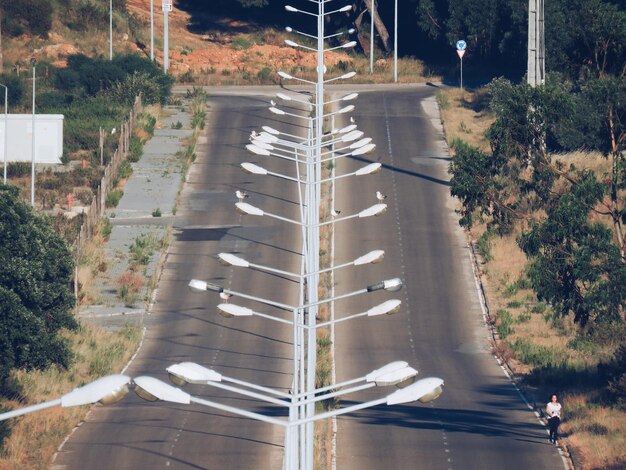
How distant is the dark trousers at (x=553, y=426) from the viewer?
105 ft

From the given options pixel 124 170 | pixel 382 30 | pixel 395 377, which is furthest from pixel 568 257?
pixel 382 30

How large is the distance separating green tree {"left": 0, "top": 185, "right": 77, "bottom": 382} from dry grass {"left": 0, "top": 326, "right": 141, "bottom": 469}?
4.96ft

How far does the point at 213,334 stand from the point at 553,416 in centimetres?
1670

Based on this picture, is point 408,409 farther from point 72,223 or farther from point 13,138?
point 13,138

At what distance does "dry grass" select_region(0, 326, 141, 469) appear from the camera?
104 feet

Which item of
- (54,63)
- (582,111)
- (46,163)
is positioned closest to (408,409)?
(582,111)

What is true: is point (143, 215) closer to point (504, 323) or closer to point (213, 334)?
point (213, 334)

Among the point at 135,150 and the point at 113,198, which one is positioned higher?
the point at 135,150

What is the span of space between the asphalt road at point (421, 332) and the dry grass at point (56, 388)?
7.14 meters

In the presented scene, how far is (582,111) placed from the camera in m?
51.6

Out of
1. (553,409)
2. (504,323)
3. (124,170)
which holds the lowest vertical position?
(504,323)

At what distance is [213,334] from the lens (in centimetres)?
4556

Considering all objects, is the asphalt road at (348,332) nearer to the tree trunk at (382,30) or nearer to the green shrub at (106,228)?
the green shrub at (106,228)

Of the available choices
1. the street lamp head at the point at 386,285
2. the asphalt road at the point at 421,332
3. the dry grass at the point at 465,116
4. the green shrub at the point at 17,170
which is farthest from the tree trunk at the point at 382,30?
the street lamp head at the point at 386,285
